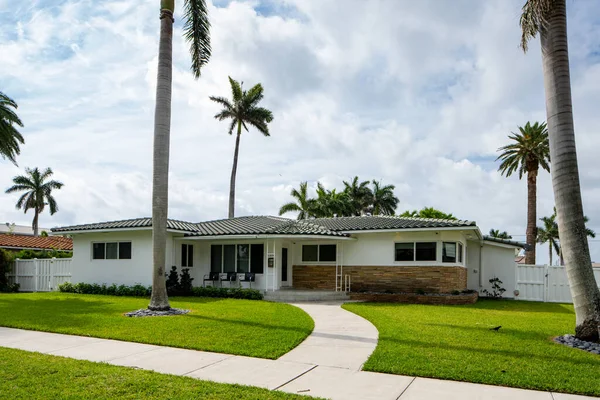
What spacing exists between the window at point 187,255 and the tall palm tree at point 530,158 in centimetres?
2035

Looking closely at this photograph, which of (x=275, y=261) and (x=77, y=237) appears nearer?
(x=275, y=261)

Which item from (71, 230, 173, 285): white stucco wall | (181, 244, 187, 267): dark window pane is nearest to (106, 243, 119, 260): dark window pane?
(71, 230, 173, 285): white stucco wall

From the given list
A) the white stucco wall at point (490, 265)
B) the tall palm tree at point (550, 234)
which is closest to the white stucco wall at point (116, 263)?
the white stucco wall at point (490, 265)

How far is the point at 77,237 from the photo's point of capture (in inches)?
906

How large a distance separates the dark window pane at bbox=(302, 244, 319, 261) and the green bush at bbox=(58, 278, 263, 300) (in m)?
3.60

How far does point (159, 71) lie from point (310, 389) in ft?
37.5

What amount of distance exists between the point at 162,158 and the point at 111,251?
9847 mm

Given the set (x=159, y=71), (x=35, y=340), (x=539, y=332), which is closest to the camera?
(x=35, y=340)

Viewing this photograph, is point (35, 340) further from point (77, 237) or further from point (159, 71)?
point (77, 237)

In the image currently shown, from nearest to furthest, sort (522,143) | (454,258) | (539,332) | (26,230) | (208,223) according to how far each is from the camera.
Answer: (539,332) < (454,258) < (208,223) < (522,143) < (26,230)

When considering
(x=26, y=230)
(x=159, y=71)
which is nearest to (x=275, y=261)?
(x=159, y=71)

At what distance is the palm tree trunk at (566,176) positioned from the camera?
30.5 feet

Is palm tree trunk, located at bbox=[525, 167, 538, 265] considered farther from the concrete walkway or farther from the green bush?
the concrete walkway

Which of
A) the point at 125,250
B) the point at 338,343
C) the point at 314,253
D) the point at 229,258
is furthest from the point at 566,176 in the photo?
the point at 125,250
